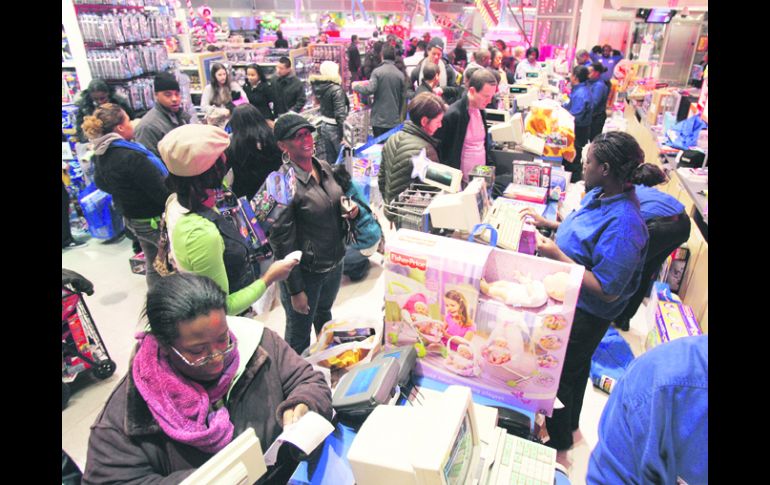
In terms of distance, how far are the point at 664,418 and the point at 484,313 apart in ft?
2.72

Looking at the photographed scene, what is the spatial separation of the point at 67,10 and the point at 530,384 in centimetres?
628

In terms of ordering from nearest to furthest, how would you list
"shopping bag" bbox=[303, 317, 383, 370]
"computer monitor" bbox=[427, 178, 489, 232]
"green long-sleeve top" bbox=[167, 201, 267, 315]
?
1. "green long-sleeve top" bbox=[167, 201, 267, 315]
2. "shopping bag" bbox=[303, 317, 383, 370]
3. "computer monitor" bbox=[427, 178, 489, 232]

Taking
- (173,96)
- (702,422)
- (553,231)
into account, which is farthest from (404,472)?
(173,96)

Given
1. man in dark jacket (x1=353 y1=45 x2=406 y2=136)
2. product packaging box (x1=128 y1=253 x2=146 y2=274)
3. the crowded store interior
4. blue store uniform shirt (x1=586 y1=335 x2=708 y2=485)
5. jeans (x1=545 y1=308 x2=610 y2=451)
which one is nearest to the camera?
blue store uniform shirt (x1=586 y1=335 x2=708 y2=485)

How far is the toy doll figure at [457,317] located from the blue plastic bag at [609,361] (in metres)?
1.90

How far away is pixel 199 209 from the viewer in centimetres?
198

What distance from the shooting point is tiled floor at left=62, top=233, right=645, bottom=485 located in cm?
282

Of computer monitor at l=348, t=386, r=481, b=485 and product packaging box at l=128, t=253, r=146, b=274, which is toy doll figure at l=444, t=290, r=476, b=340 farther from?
product packaging box at l=128, t=253, r=146, b=274

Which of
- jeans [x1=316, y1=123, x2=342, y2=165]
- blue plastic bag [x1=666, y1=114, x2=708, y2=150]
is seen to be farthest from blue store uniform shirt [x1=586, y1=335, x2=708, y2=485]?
blue plastic bag [x1=666, y1=114, x2=708, y2=150]

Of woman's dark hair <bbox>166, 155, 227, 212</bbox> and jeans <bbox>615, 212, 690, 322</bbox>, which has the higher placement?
woman's dark hair <bbox>166, 155, 227, 212</bbox>

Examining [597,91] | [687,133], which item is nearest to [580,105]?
[597,91]

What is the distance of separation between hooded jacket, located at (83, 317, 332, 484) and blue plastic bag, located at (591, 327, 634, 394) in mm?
2344

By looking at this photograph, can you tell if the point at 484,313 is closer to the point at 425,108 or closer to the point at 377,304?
the point at 425,108
